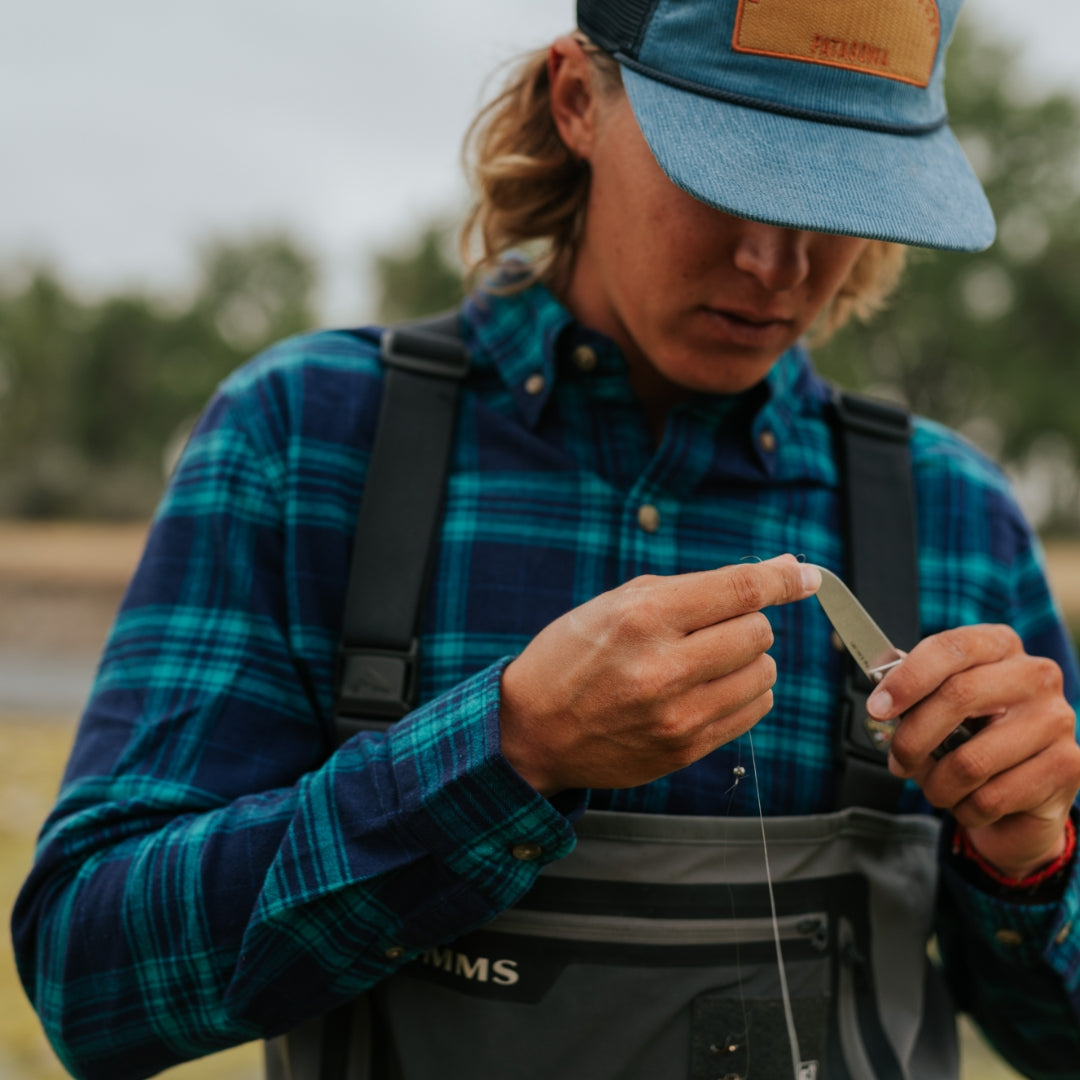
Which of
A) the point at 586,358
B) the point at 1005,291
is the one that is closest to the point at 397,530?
the point at 586,358

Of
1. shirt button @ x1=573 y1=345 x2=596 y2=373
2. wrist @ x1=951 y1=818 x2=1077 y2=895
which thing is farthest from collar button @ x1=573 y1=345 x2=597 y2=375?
wrist @ x1=951 y1=818 x2=1077 y2=895

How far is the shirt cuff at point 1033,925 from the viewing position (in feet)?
5.58

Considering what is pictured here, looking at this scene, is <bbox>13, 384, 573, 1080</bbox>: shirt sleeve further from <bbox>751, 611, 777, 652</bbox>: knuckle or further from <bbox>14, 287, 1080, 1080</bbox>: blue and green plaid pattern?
<bbox>751, 611, 777, 652</bbox>: knuckle

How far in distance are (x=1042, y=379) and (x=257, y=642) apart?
29016 mm

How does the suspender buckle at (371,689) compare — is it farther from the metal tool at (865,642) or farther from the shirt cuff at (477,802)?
the metal tool at (865,642)

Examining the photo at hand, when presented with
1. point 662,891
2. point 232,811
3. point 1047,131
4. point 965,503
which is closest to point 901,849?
point 662,891

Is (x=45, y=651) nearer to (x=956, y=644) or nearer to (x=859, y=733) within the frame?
(x=859, y=733)

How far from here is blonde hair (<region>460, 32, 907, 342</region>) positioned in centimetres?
198

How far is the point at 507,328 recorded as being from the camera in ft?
5.98

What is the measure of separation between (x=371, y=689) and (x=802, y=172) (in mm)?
917

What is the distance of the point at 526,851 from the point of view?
4.42 feet

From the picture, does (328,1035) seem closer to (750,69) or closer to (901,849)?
(901,849)

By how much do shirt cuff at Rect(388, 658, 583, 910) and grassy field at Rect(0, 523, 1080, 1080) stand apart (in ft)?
10.0

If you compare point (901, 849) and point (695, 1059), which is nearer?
point (695, 1059)
